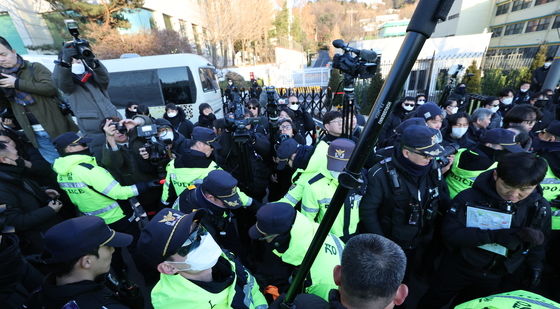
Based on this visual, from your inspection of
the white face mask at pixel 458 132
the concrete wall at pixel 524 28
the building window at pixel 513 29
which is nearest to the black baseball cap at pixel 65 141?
the white face mask at pixel 458 132

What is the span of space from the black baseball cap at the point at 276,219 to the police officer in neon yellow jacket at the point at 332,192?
0.56 m

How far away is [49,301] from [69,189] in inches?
67.6

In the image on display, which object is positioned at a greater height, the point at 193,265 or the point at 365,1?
the point at 365,1

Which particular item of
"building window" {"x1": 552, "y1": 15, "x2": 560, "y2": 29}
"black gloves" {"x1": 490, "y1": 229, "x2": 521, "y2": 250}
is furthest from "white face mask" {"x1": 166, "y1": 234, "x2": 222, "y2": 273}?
"building window" {"x1": 552, "y1": 15, "x2": 560, "y2": 29}

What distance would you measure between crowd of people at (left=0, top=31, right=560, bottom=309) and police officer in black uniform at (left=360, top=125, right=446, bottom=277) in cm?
1

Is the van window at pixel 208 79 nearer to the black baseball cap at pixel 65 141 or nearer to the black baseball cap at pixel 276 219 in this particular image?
the black baseball cap at pixel 65 141

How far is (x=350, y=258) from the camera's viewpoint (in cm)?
122

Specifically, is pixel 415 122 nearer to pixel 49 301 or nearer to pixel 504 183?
pixel 504 183

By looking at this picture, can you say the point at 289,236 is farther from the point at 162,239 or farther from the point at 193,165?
the point at 193,165

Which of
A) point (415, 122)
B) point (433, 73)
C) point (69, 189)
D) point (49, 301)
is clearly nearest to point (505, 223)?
point (415, 122)

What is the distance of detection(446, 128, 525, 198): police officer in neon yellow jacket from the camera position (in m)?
2.77

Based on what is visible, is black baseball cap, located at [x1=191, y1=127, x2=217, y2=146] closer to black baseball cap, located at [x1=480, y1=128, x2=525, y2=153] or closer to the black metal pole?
the black metal pole

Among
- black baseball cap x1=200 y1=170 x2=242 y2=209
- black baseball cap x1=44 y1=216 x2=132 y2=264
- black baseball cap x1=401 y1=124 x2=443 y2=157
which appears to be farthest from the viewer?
black baseball cap x1=200 y1=170 x2=242 y2=209

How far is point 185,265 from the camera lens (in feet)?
5.28
